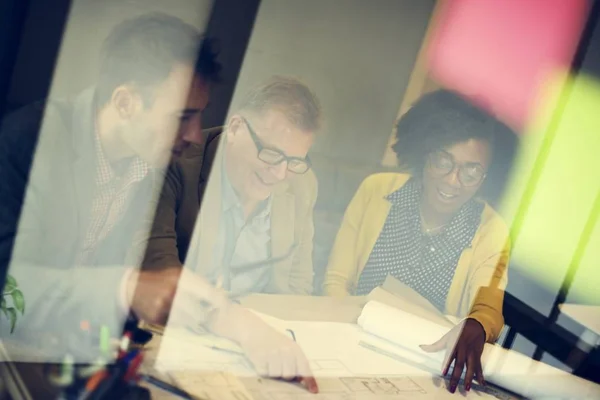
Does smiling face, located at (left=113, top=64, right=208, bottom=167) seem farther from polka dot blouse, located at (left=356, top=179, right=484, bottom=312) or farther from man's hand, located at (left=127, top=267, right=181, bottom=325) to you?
polka dot blouse, located at (left=356, top=179, right=484, bottom=312)

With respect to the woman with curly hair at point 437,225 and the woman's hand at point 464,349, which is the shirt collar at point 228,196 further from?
the woman's hand at point 464,349

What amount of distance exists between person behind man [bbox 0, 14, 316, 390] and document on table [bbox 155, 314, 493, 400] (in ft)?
0.10

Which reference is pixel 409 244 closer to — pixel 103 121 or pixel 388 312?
pixel 388 312

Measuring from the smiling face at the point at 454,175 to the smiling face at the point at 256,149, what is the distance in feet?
0.93

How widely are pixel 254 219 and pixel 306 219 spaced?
3.8 inches

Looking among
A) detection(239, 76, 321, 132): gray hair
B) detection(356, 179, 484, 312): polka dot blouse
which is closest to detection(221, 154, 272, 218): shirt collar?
detection(239, 76, 321, 132): gray hair

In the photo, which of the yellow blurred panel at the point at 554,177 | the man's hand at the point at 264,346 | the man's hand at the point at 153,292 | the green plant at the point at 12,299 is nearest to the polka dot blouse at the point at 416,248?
the yellow blurred panel at the point at 554,177

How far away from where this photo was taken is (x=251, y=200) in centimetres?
95

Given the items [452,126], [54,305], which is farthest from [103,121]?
[452,126]

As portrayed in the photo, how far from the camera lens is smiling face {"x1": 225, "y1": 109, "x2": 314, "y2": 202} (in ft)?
3.02

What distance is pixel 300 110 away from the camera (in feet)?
3.11

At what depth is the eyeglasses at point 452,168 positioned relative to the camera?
1096mm

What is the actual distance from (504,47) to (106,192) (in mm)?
820

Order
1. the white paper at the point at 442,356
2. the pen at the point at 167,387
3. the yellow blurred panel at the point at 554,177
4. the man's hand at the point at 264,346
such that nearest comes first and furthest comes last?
1. the pen at the point at 167,387
2. the man's hand at the point at 264,346
3. the white paper at the point at 442,356
4. the yellow blurred panel at the point at 554,177
